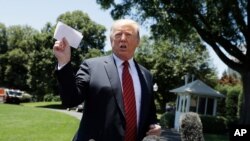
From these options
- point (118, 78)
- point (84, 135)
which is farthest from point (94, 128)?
point (118, 78)

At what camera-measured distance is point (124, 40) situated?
3656 millimetres

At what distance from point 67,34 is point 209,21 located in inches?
792

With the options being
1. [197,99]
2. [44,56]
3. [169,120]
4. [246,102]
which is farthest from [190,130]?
[44,56]

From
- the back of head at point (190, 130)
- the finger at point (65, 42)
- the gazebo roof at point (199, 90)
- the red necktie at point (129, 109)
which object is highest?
the finger at point (65, 42)

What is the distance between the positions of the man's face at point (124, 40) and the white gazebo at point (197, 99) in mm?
25392

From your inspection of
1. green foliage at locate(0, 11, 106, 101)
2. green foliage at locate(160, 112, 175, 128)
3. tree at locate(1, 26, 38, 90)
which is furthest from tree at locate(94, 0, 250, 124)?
tree at locate(1, 26, 38, 90)

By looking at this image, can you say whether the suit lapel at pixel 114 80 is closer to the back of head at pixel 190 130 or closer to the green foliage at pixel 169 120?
the back of head at pixel 190 130

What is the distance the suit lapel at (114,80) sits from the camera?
3.46 meters

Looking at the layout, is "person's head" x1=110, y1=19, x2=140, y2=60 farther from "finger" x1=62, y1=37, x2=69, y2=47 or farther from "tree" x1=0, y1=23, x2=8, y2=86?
"tree" x1=0, y1=23, x2=8, y2=86

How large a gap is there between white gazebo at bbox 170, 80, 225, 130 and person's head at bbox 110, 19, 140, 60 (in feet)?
83.3

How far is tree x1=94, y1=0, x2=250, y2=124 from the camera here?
68.3ft

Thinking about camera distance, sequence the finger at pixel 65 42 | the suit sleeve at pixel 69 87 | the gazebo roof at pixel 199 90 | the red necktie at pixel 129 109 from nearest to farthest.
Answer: the suit sleeve at pixel 69 87 < the finger at pixel 65 42 < the red necktie at pixel 129 109 < the gazebo roof at pixel 199 90

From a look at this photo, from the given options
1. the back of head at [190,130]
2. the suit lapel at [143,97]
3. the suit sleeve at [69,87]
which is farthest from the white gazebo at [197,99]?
the suit sleeve at [69,87]

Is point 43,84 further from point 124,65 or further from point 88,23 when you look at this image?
point 124,65
